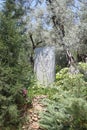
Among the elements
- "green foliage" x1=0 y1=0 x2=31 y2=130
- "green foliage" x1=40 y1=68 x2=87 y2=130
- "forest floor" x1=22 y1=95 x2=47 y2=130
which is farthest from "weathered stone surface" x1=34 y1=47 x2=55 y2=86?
"green foliage" x1=40 y1=68 x2=87 y2=130

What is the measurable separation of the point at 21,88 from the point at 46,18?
45.3 ft

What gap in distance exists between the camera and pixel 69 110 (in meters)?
4.11

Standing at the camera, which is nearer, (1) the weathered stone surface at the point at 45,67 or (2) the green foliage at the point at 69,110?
(2) the green foliage at the point at 69,110

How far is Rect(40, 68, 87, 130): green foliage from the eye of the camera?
396 cm

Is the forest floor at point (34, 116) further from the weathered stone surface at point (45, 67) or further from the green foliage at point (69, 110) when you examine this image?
the weathered stone surface at point (45, 67)

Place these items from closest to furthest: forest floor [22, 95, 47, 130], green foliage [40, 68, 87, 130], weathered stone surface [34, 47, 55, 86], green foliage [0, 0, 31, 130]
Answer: green foliage [40, 68, 87, 130] → green foliage [0, 0, 31, 130] → forest floor [22, 95, 47, 130] → weathered stone surface [34, 47, 55, 86]

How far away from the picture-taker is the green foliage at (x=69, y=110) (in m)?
3.96

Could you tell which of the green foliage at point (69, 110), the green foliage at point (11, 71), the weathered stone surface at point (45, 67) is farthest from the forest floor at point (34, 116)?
the weathered stone surface at point (45, 67)

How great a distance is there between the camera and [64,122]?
442cm

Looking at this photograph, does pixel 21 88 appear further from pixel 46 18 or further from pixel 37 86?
pixel 46 18

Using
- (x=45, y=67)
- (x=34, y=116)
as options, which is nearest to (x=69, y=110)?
(x=34, y=116)

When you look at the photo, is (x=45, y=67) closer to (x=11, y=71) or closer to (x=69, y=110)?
(x=11, y=71)

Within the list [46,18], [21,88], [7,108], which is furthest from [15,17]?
[46,18]

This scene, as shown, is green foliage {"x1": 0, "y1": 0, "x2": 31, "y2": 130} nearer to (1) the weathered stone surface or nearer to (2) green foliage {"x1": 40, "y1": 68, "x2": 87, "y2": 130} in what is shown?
(2) green foliage {"x1": 40, "y1": 68, "x2": 87, "y2": 130}
